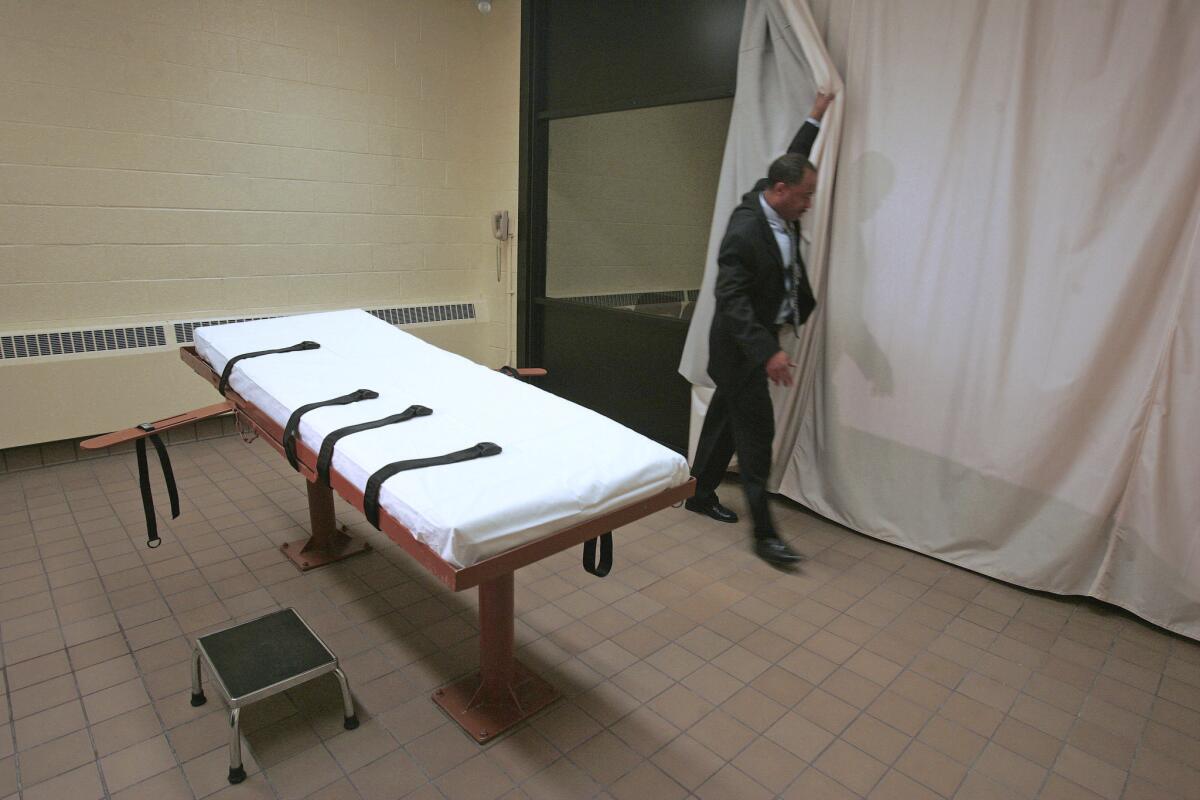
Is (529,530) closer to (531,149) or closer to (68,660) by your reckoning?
(68,660)

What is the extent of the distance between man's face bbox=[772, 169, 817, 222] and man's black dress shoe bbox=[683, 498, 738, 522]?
1316mm

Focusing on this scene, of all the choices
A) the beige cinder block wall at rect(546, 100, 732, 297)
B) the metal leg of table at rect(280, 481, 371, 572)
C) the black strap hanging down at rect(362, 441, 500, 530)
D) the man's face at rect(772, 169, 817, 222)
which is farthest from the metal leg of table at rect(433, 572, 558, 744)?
the beige cinder block wall at rect(546, 100, 732, 297)

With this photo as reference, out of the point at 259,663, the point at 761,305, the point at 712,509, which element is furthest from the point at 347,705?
the point at 761,305

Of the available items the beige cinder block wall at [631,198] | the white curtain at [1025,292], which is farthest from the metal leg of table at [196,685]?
the beige cinder block wall at [631,198]

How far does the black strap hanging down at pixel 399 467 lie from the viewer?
1.56 meters

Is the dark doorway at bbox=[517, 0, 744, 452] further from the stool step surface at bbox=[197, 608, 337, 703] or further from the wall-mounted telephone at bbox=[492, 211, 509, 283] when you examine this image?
the stool step surface at bbox=[197, 608, 337, 703]

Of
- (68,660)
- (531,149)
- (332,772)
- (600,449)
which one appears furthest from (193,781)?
(531,149)

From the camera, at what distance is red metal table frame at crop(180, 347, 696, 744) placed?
4.81ft

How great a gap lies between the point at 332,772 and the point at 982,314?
2579 mm

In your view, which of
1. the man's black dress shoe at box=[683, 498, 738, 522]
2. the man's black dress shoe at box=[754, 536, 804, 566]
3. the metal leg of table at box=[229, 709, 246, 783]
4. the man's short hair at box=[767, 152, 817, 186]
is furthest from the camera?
the man's black dress shoe at box=[683, 498, 738, 522]

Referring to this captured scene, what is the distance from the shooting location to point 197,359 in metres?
2.69

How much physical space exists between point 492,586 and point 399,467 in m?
0.45

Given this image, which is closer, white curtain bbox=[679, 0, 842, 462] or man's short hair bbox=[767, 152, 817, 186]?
man's short hair bbox=[767, 152, 817, 186]

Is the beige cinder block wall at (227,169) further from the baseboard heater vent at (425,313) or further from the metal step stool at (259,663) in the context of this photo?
the metal step stool at (259,663)
